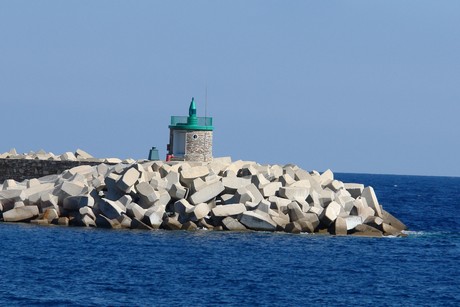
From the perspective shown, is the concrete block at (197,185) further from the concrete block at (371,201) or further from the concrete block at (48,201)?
the concrete block at (371,201)

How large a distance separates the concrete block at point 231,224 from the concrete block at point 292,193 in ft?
6.26

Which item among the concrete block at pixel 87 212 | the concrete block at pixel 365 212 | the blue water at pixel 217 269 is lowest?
the blue water at pixel 217 269

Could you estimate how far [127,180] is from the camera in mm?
31672

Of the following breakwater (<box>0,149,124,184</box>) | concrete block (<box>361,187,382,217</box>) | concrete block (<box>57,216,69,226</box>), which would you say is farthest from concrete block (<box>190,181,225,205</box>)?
breakwater (<box>0,149,124,184</box>)

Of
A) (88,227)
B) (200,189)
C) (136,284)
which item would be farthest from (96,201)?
(136,284)

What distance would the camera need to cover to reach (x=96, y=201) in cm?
3216

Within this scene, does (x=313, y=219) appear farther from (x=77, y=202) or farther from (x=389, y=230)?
(x=77, y=202)

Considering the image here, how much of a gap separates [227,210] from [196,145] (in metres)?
5.85

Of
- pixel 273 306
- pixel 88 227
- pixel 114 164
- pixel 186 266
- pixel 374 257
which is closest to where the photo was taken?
pixel 273 306

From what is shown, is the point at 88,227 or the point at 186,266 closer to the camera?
the point at 186,266

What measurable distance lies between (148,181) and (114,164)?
15.0 ft

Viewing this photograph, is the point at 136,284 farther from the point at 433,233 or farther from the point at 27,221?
the point at 433,233

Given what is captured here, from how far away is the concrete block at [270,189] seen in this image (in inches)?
1287

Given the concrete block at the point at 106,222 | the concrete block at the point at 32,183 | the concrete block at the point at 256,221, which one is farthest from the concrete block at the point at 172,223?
the concrete block at the point at 32,183
